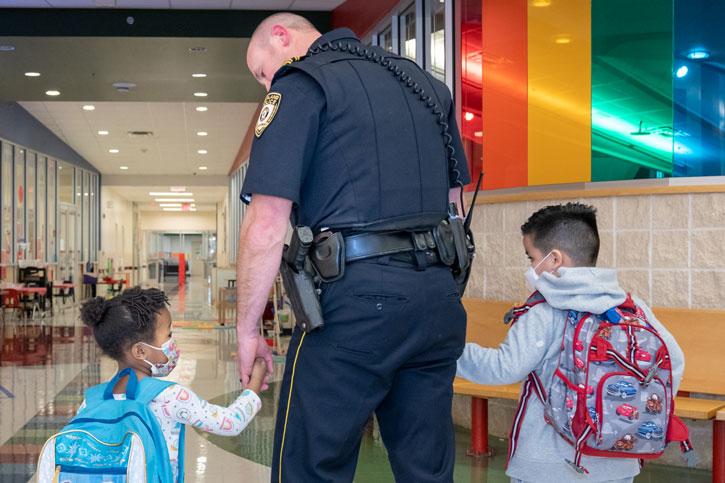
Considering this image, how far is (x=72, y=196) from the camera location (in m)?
21.0

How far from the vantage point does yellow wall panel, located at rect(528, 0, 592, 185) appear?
4.45 m

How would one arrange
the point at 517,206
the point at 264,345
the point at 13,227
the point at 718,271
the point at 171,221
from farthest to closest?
the point at 171,221 → the point at 13,227 → the point at 517,206 → the point at 718,271 → the point at 264,345

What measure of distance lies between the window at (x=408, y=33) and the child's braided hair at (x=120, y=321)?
4152mm

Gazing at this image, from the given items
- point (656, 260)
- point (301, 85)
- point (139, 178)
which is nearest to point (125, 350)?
point (301, 85)

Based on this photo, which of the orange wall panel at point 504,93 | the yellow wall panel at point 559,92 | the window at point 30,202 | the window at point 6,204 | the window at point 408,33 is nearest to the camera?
the yellow wall panel at point 559,92

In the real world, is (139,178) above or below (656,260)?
above

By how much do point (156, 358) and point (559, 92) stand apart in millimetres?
3053

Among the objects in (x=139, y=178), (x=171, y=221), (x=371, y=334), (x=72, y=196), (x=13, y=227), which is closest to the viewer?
(x=371, y=334)

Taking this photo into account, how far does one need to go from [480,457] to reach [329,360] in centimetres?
273

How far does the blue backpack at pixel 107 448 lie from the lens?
203 centimetres

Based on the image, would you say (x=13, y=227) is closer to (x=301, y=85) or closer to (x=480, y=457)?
(x=480, y=457)

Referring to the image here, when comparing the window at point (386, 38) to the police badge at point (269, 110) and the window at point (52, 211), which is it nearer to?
the police badge at point (269, 110)

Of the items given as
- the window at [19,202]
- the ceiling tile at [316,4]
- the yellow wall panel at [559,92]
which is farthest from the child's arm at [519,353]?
the window at [19,202]

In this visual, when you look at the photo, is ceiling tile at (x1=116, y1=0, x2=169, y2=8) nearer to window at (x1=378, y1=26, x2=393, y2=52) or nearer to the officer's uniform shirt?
window at (x1=378, y1=26, x2=393, y2=52)
